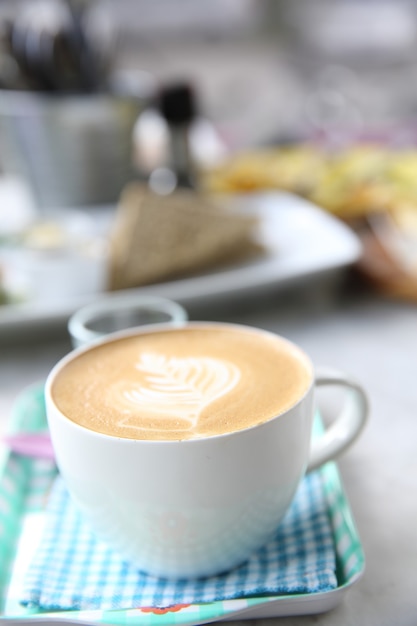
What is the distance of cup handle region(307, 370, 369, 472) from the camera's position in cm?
51

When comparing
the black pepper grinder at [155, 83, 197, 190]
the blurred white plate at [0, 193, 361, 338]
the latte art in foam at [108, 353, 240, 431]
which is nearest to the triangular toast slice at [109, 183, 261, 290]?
the blurred white plate at [0, 193, 361, 338]

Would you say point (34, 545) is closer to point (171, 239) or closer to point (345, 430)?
point (345, 430)

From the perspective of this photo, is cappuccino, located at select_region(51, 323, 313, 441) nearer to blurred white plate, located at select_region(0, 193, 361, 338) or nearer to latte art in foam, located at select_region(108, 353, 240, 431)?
latte art in foam, located at select_region(108, 353, 240, 431)

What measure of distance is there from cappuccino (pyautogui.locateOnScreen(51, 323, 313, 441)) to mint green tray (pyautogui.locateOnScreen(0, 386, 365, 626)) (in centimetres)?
10

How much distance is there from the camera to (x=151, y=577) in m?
0.48

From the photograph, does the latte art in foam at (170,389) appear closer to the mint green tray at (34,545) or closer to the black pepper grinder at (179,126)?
the mint green tray at (34,545)

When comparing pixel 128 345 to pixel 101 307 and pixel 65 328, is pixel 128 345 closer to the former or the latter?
pixel 101 307

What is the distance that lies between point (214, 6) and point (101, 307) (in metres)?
3.67

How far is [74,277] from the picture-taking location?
0.91m

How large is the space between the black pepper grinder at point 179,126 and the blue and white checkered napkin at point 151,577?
0.87 m

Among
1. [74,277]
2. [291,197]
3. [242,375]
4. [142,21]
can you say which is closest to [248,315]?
[74,277]

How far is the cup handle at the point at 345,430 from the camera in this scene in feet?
1.69

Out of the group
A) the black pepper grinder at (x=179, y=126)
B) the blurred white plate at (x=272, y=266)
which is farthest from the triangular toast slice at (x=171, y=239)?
the black pepper grinder at (x=179, y=126)

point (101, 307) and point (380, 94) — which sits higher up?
point (101, 307)
